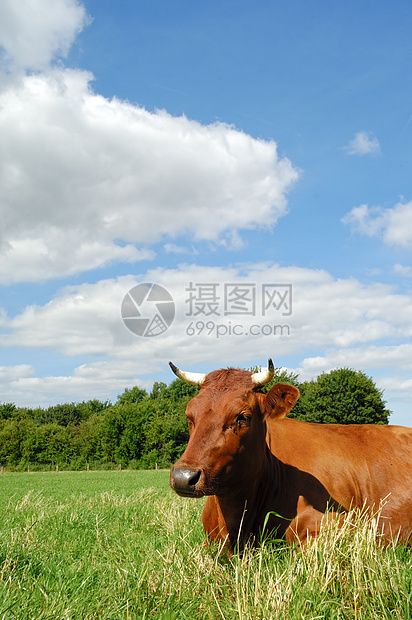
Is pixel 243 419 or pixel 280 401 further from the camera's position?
pixel 280 401

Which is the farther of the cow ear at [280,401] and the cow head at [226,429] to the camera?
the cow ear at [280,401]

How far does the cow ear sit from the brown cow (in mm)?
11

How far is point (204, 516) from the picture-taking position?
5.91 meters

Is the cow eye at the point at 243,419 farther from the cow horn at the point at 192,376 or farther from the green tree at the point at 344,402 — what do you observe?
the green tree at the point at 344,402

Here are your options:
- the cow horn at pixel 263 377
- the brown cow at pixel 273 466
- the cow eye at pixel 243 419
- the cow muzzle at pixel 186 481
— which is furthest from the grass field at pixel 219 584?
the cow horn at pixel 263 377

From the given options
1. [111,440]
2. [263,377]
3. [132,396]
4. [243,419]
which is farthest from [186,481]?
[132,396]

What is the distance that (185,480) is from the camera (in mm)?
4172

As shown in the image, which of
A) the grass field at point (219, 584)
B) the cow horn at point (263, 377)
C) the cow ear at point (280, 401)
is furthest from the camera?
the cow ear at point (280, 401)

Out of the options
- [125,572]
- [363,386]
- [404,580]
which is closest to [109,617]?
[125,572]

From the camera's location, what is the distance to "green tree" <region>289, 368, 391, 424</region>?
46.8m

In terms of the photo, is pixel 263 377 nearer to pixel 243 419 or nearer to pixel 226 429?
pixel 243 419

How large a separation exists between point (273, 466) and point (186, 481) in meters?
1.68

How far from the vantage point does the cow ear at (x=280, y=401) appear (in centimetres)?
515

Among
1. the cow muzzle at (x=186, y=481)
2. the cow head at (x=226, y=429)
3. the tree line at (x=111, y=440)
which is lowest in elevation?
the tree line at (x=111, y=440)
